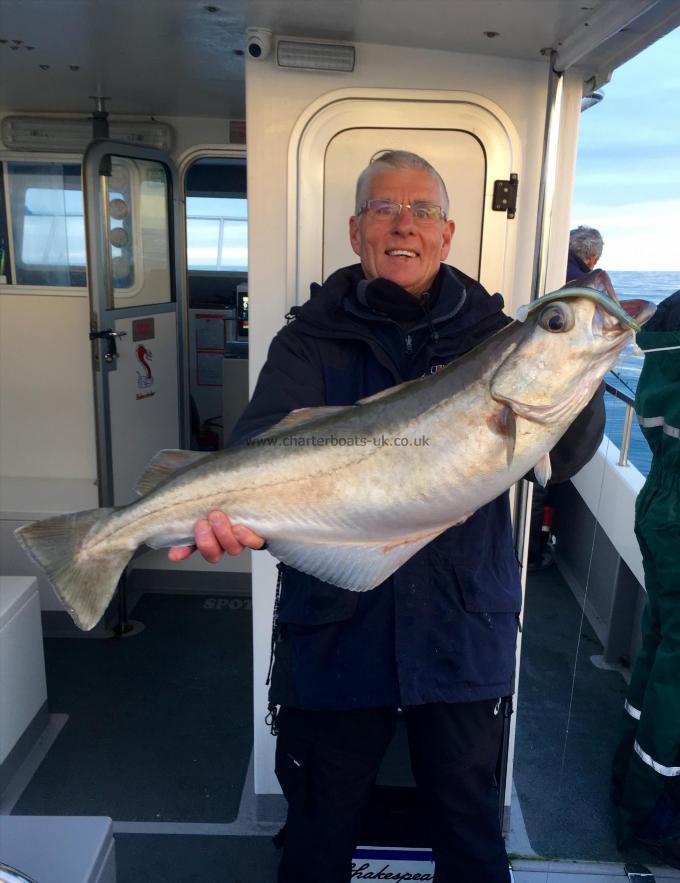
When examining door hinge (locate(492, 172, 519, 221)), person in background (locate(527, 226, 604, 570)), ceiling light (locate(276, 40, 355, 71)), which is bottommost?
person in background (locate(527, 226, 604, 570))

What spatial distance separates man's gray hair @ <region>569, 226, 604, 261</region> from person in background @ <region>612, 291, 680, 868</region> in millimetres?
3151

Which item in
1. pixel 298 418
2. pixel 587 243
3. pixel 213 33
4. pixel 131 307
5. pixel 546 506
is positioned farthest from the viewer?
pixel 546 506

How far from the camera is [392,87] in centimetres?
305

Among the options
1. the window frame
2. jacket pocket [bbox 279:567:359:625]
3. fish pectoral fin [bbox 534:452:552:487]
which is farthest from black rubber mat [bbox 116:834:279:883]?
the window frame

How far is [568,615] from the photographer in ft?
18.4

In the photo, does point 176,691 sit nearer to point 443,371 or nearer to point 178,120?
point 443,371

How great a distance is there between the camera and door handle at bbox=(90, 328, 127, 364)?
16.3 feet

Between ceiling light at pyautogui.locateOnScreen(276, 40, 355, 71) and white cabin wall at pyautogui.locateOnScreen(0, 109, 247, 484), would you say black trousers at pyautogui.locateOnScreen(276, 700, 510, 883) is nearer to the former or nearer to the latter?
ceiling light at pyautogui.locateOnScreen(276, 40, 355, 71)

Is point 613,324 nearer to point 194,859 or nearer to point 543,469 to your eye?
point 543,469

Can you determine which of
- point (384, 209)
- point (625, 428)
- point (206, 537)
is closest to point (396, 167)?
point (384, 209)

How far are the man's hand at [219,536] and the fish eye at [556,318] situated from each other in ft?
3.32

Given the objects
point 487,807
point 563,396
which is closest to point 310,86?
point 563,396

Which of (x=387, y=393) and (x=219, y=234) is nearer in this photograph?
(x=387, y=393)

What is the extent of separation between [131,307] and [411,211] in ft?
11.6
